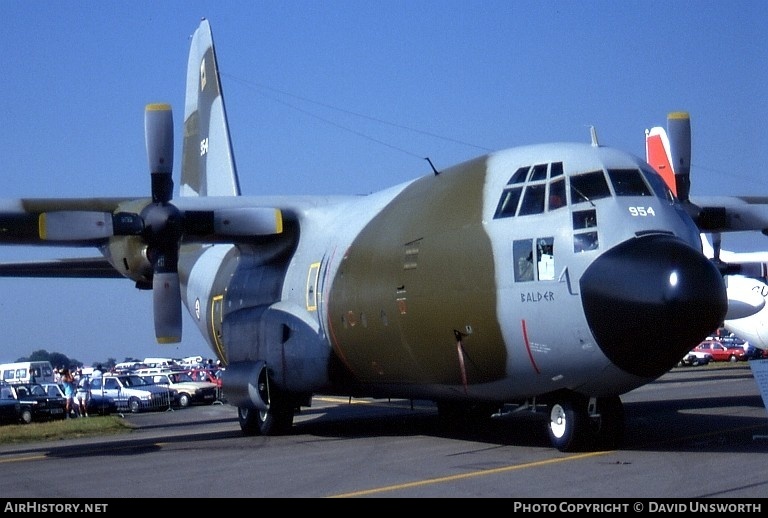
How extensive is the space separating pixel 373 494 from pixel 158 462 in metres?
4.89

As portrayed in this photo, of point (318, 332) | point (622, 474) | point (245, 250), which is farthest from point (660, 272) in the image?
point (245, 250)

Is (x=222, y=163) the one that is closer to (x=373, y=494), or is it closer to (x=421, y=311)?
(x=421, y=311)

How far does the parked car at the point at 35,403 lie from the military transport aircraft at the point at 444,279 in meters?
10.9

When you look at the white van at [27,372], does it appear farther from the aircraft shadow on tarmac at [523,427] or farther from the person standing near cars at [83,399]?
the aircraft shadow on tarmac at [523,427]

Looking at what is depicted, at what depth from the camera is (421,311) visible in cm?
1361

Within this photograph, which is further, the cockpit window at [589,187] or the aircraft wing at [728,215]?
the aircraft wing at [728,215]

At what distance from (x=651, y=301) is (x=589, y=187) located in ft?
5.95

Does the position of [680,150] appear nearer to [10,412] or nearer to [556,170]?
[556,170]

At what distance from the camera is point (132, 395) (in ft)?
109

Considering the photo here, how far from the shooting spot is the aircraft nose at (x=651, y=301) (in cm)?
1105

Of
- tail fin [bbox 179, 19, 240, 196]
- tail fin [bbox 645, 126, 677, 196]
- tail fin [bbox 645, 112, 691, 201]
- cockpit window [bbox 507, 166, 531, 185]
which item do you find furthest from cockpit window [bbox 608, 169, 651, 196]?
tail fin [bbox 645, 126, 677, 196]

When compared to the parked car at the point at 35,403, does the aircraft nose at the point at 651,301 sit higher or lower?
higher

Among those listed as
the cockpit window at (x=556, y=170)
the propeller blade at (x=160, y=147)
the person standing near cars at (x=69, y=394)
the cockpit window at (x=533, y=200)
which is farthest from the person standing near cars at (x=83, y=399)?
the cockpit window at (x=556, y=170)

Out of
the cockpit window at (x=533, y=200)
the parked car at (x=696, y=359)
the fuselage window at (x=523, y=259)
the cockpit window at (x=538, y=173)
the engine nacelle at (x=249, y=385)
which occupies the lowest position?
the parked car at (x=696, y=359)
